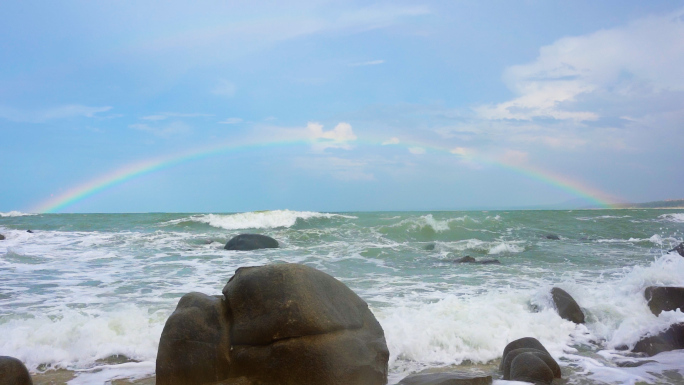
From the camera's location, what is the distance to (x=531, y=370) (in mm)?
5121

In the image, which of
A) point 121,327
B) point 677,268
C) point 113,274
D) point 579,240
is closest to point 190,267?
point 113,274

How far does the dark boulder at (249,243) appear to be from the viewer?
62.1 feet

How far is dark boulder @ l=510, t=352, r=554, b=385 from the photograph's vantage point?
16.6 feet

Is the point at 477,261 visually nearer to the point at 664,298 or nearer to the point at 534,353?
the point at 664,298

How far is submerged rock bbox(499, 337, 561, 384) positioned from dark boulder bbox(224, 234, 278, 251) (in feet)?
47.2

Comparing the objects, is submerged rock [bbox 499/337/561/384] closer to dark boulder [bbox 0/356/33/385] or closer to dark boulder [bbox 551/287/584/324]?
dark boulder [bbox 551/287/584/324]

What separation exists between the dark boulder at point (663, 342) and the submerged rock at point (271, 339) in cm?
396

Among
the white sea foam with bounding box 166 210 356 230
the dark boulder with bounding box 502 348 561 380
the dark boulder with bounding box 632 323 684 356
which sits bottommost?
the dark boulder with bounding box 632 323 684 356

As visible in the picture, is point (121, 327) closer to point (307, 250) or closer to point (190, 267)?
point (190, 267)

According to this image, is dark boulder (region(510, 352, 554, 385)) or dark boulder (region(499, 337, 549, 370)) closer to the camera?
dark boulder (region(510, 352, 554, 385))

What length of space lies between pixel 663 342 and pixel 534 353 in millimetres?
2379

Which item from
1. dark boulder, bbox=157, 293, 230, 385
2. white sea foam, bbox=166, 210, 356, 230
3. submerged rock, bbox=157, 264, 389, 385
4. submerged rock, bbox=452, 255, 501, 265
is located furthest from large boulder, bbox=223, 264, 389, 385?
white sea foam, bbox=166, 210, 356, 230

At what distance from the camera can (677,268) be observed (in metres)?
9.56

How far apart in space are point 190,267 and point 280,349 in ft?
33.7
